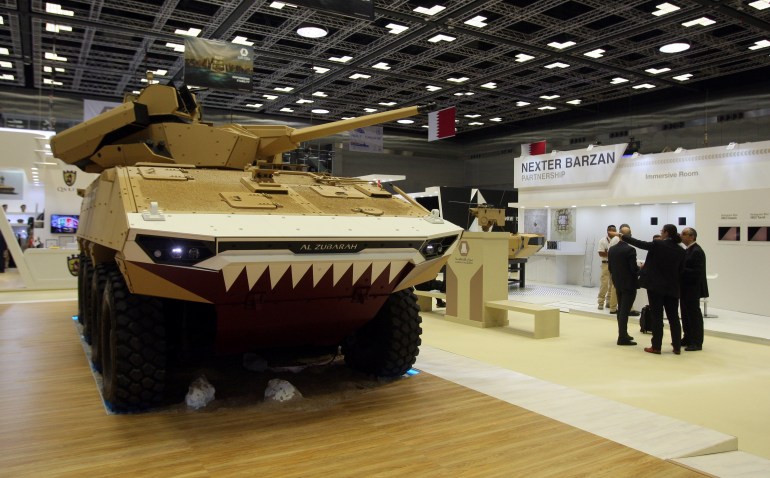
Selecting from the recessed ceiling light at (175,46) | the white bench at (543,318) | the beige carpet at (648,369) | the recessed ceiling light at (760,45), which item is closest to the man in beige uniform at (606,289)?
the beige carpet at (648,369)

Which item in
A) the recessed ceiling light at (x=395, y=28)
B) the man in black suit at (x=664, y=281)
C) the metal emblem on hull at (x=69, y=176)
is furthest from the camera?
the metal emblem on hull at (x=69, y=176)

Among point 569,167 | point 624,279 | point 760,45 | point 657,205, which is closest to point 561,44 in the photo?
point 569,167

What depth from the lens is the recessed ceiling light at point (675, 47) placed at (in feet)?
40.9

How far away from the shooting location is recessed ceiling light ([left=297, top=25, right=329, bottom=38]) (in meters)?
11.6

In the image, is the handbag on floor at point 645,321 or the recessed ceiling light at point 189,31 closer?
the handbag on floor at point 645,321

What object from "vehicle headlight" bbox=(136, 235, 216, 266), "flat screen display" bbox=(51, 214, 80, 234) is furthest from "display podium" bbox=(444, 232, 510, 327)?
"flat screen display" bbox=(51, 214, 80, 234)

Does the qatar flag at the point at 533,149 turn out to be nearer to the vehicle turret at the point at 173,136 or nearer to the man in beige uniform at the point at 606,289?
the man in beige uniform at the point at 606,289

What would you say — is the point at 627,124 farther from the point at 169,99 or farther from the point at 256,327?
the point at 256,327

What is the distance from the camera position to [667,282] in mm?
6785

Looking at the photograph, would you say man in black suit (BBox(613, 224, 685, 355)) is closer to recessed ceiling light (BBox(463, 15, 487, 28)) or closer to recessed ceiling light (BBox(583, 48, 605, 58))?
recessed ceiling light (BBox(463, 15, 487, 28))

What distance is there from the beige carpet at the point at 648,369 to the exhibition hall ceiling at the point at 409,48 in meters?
4.03

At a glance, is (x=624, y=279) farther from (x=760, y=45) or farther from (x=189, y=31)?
(x=189, y=31)

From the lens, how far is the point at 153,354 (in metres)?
4.00

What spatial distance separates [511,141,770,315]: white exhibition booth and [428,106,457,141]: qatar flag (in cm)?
343
